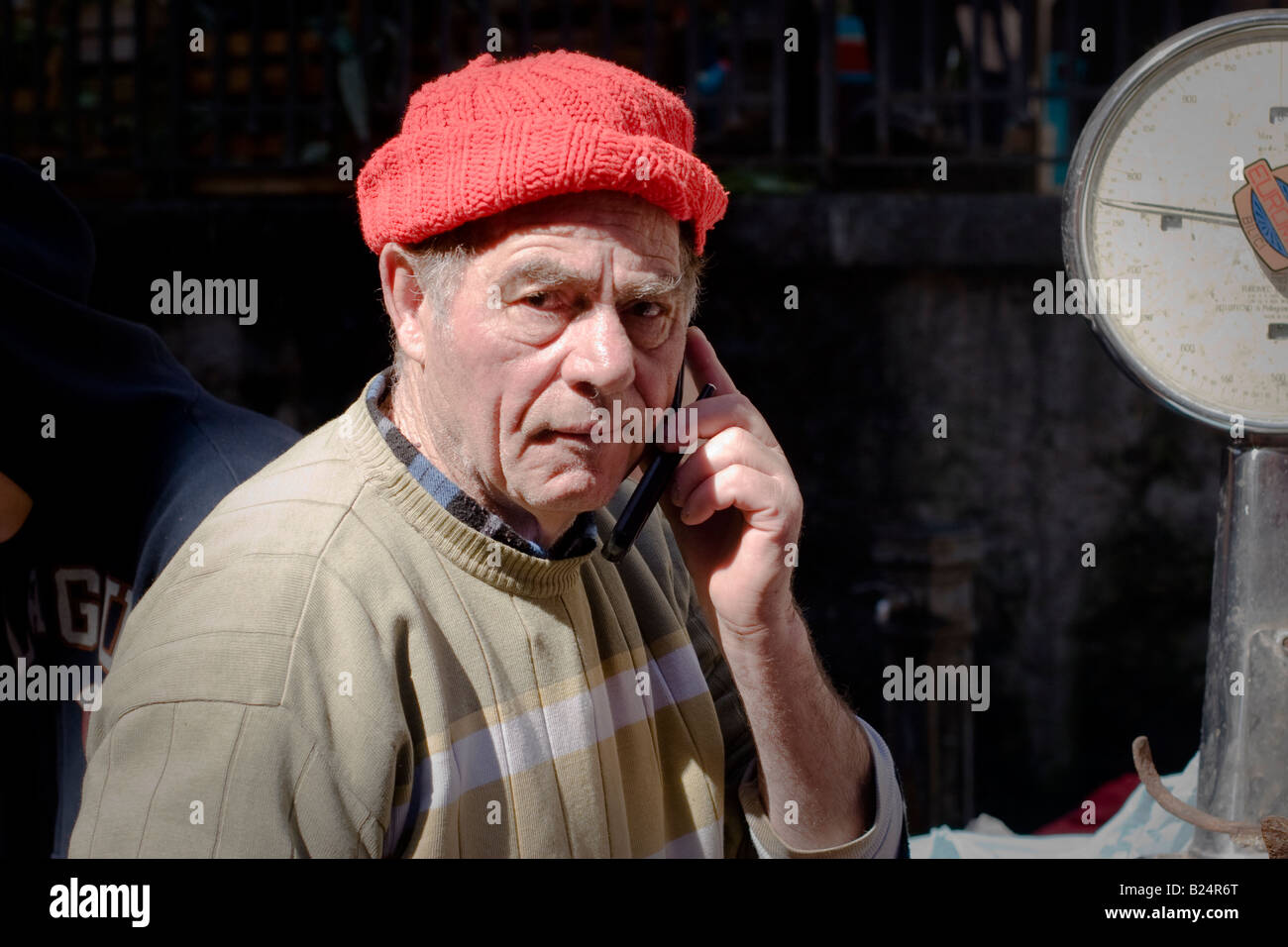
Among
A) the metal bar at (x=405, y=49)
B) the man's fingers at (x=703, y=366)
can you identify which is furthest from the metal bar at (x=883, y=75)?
the man's fingers at (x=703, y=366)

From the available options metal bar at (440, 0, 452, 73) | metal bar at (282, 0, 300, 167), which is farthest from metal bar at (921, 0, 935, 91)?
metal bar at (282, 0, 300, 167)

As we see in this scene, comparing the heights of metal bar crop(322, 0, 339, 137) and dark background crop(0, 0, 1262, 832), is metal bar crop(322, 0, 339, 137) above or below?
above

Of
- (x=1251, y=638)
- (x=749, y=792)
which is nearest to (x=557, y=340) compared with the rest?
(x=749, y=792)

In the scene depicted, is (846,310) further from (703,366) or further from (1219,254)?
(703,366)

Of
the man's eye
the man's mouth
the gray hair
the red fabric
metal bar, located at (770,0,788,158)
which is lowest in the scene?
the red fabric

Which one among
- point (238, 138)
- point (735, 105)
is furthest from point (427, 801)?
point (238, 138)

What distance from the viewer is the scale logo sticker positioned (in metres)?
1.84

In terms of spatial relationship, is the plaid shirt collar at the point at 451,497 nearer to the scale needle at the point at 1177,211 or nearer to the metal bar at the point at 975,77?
the scale needle at the point at 1177,211

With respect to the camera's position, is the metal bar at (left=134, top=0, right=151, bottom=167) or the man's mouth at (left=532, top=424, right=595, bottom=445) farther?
the metal bar at (left=134, top=0, right=151, bottom=167)

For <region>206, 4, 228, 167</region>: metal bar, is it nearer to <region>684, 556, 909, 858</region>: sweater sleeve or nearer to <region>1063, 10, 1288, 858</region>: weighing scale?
<region>684, 556, 909, 858</region>: sweater sleeve

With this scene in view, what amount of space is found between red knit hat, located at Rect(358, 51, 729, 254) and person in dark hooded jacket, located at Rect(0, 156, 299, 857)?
793 mm

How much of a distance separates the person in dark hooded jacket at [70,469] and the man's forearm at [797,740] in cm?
91

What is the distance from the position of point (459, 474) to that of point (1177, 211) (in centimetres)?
113

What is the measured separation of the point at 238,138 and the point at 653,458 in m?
3.19
